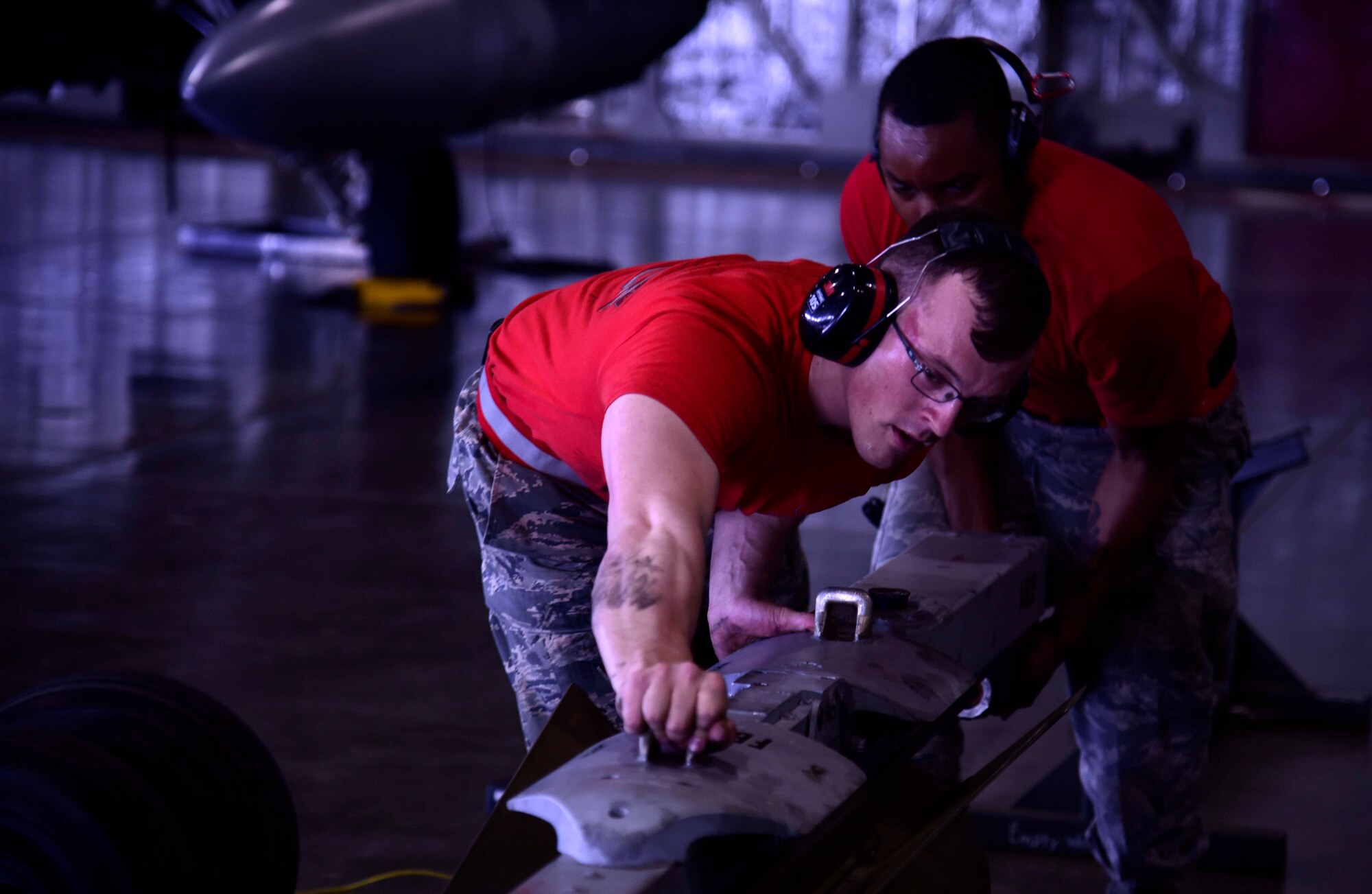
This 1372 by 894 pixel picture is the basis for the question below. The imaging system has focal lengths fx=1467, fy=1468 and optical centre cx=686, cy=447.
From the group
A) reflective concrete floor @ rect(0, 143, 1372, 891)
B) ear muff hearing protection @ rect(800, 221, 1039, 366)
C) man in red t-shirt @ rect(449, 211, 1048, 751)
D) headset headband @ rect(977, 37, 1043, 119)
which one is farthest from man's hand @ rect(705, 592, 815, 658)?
reflective concrete floor @ rect(0, 143, 1372, 891)

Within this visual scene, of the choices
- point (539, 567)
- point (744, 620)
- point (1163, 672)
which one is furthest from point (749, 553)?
point (1163, 672)

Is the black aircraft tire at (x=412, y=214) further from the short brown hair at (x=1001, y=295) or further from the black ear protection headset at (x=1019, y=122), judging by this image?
the short brown hair at (x=1001, y=295)

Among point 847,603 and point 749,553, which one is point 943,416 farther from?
point 749,553

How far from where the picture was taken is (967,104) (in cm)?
191

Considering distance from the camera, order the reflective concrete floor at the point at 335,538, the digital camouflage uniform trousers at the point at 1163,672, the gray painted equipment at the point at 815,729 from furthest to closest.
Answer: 1. the reflective concrete floor at the point at 335,538
2. the digital camouflage uniform trousers at the point at 1163,672
3. the gray painted equipment at the point at 815,729

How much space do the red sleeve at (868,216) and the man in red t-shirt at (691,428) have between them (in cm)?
45

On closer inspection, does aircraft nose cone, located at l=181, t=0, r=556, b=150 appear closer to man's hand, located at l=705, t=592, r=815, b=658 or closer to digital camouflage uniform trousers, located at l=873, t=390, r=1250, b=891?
→ digital camouflage uniform trousers, located at l=873, t=390, r=1250, b=891

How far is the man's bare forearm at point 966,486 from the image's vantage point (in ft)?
7.47

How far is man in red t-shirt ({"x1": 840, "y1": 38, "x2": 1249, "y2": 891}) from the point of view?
1.95m

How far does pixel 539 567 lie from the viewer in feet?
6.23

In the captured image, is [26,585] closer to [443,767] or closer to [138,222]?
[443,767]

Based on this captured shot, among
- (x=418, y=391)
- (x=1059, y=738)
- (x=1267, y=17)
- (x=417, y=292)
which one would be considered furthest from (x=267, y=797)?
(x=1267, y=17)

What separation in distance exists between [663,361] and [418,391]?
16.0 feet

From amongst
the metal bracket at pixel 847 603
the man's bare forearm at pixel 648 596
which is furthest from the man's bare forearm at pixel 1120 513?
the man's bare forearm at pixel 648 596
